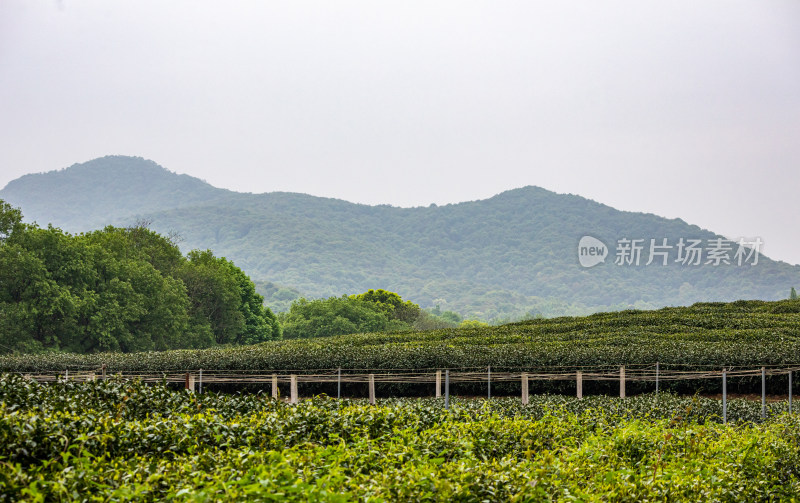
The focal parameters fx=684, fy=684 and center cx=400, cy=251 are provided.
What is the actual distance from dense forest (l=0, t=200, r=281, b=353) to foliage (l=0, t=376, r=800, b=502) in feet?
102

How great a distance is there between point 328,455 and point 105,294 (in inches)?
1410

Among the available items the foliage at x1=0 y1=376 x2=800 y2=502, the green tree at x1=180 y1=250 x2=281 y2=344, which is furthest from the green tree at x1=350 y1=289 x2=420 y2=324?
the foliage at x1=0 y1=376 x2=800 y2=502

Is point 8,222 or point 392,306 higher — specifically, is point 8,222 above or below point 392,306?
above

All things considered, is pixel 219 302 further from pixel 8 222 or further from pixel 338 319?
pixel 338 319

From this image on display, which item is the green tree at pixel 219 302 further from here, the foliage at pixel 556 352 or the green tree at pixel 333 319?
the foliage at pixel 556 352

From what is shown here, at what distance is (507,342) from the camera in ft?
88.0

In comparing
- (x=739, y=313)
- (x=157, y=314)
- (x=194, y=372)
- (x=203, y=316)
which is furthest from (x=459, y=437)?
(x=203, y=316)

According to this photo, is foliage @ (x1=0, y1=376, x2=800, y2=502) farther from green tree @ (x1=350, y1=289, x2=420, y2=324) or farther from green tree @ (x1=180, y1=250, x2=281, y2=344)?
green tree @ (x1=350, y1=289, x2=420, y2=324)

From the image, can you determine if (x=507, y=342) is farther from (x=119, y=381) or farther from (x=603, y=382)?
(x=119, y=381)

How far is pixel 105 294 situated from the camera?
122 ft

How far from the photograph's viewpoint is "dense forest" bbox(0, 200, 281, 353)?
3394 cm

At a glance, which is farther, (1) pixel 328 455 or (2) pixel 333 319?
(2) pixel 333 319

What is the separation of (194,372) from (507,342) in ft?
38.8

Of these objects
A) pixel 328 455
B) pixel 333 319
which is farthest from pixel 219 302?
pixel 328 455
